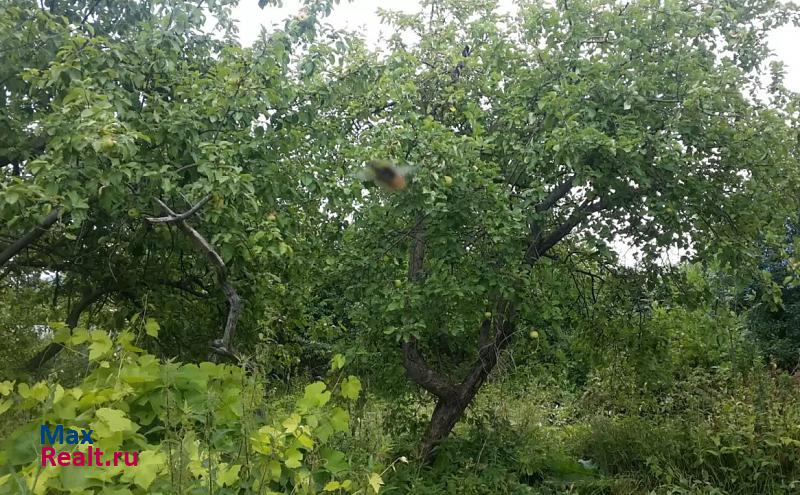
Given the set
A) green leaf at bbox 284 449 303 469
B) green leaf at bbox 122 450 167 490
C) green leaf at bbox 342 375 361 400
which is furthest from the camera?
green leaf at bbox 342 375 361 400

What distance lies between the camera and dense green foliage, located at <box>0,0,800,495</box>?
346 cm

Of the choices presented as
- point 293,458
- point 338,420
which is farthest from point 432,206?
point 293,458

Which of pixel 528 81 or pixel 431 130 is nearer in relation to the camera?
pixel 431 130

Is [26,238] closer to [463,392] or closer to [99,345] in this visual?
[99,345]

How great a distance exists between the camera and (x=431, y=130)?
3.91 m

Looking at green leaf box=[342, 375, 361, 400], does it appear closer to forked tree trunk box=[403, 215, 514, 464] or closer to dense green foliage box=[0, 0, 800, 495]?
dense green foliage box=[0, 0, 800, 495]

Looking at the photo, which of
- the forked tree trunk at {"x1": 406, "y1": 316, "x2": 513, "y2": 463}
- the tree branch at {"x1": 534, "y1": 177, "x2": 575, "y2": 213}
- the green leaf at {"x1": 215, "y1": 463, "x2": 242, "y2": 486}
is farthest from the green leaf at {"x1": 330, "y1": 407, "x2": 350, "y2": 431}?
the tree branch at {"x1": 534, "y1": 177, "x2": 575, "y2": 213}

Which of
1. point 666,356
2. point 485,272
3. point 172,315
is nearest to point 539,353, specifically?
point 666,356

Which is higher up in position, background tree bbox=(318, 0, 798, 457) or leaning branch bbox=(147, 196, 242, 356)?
background tree bbox=(318, 0, 798, 457)

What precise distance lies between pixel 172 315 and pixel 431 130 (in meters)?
2.63

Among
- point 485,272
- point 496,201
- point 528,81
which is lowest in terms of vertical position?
point 485,272

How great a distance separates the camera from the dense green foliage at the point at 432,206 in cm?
346

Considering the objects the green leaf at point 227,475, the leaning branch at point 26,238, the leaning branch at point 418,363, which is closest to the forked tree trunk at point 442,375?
the leaning branch at point 418,363

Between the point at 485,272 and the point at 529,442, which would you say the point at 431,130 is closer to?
the point at 485,272
